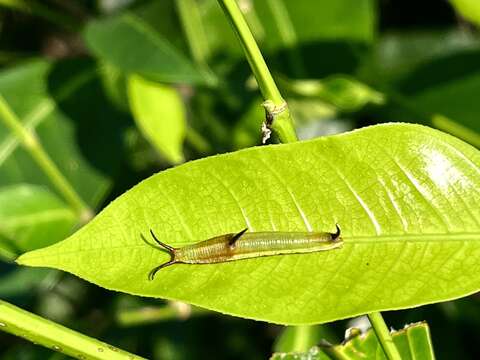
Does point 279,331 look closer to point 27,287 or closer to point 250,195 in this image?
point 27,287

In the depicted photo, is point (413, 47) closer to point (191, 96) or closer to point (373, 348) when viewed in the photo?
point (191, 96)

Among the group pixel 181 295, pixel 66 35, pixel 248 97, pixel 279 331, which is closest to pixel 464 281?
pixel 181 295

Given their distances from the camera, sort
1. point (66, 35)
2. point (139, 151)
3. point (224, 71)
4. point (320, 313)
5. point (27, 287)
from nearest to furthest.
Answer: point (320, 313) → point (27, 287) → point (224, 71) → point (139, 151) → point (66, 35)

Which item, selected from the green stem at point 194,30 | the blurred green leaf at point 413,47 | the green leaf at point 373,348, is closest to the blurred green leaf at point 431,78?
the blurred green leaf at point 413,47

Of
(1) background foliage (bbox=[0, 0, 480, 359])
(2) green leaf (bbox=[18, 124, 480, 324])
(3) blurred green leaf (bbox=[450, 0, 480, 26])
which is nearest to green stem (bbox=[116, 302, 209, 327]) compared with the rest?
(1) background foliage (bbox=[0, 0, 480, 359])

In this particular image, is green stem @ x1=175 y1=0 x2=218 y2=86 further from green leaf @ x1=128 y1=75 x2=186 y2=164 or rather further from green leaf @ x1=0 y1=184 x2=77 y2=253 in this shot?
green leaf @ x1=0 y1=184 x2=77 y2=253

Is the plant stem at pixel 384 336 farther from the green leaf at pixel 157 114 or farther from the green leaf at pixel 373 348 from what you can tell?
the green leaf at pixel 157 114

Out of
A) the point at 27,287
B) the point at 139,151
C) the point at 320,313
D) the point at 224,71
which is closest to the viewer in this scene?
the point at 320,313
